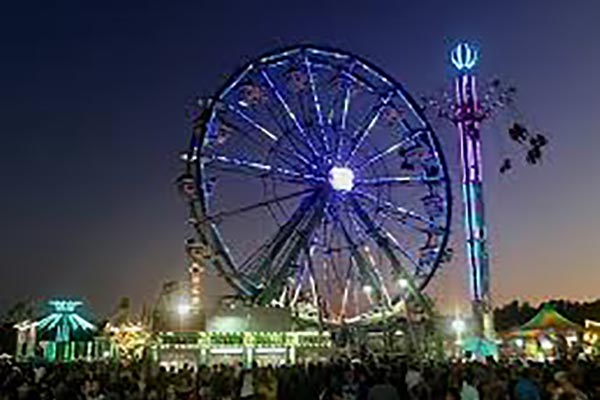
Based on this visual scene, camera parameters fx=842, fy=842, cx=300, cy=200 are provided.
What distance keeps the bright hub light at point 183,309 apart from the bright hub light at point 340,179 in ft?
25.4

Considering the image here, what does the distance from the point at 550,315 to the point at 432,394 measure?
23.4 metres

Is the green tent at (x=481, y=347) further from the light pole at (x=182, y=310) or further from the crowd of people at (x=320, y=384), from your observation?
the crowd of people at (x=320, y=384)

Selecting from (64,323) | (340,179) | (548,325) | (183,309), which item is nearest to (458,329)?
(548,325)

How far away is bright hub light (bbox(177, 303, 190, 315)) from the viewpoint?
113ft

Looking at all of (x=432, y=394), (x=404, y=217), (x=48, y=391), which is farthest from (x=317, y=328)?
(x=48, y=391)

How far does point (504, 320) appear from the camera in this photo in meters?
102

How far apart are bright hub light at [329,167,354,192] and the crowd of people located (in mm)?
16076

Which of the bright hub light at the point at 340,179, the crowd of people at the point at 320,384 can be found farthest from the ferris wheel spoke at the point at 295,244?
the crowd of people at the point at 320,384

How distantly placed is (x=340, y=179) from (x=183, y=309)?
8387 mm

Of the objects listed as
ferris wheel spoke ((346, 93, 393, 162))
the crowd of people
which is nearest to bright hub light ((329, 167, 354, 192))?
ferris wheel spoke ((346, 93, 393, 162))

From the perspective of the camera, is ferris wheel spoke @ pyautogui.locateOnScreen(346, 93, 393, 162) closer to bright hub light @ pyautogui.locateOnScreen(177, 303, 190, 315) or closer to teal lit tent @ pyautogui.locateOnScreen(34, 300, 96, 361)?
bright hub light @ pyautogui.locateOnScreen(177, 303, 190, 315)

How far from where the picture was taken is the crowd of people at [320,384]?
1239 centimetres

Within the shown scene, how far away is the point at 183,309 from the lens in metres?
34.7

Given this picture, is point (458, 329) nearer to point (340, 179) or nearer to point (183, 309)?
point (340, 179)
